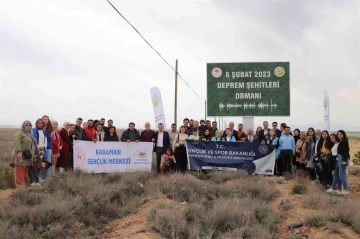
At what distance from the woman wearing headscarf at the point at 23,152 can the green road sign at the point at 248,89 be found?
8.20 m

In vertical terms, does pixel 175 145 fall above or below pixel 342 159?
above

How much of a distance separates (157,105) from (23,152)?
7.68 meters

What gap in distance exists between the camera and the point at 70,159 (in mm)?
11336

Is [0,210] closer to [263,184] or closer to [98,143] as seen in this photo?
[98,143]

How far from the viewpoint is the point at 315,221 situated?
23.9ft

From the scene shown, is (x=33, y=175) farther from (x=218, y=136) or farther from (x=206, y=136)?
(x=218, y=136)

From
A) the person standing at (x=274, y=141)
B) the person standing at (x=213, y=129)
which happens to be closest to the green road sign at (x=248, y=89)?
the person standing at (x=213, y=129)

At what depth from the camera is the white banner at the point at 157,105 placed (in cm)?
1574

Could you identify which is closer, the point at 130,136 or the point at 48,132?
the point at 48,132

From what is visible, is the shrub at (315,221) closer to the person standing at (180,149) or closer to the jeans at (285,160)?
the jeans at (285,160)

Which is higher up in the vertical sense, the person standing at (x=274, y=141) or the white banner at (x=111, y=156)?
the person standing at (x=274, y=141)

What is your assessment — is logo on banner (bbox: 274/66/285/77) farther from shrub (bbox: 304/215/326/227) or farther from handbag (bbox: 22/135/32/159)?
handbag (bbox: 22/135/32/159)

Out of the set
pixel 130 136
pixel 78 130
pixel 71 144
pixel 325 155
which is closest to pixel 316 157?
pixel 325 155

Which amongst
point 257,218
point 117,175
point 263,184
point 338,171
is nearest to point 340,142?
point 338,171
